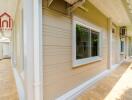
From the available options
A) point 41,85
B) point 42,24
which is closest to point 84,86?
point 41,85

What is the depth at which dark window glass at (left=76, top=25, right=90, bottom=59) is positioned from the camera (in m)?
3.56

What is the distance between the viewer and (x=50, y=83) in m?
2.46

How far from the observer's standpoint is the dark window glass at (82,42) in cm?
356

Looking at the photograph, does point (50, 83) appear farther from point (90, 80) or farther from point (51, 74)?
point (90, 80)

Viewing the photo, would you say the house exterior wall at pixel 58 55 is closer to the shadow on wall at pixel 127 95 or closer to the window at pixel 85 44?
the window at pixel 85 44

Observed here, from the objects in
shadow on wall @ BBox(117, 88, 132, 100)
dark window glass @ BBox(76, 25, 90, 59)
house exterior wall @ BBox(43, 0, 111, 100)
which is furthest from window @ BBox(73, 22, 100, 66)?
shadow on wall @ BBox(117, 88, 132, 100)

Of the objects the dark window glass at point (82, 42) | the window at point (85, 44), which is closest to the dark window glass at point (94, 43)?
the window at point (85, 44)

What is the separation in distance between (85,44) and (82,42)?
0.29m

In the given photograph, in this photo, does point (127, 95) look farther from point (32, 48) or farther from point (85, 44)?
point (32, 48)

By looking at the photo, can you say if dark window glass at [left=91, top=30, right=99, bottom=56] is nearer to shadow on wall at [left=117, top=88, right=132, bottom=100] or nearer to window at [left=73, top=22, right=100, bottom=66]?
window at [left=73, top=22, right=100, bottom=66]

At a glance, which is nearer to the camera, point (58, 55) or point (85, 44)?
point (58, 55)

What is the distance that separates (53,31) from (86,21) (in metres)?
1.69

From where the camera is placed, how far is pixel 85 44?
164 inches

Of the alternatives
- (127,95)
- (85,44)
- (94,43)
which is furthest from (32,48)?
(94,43)
